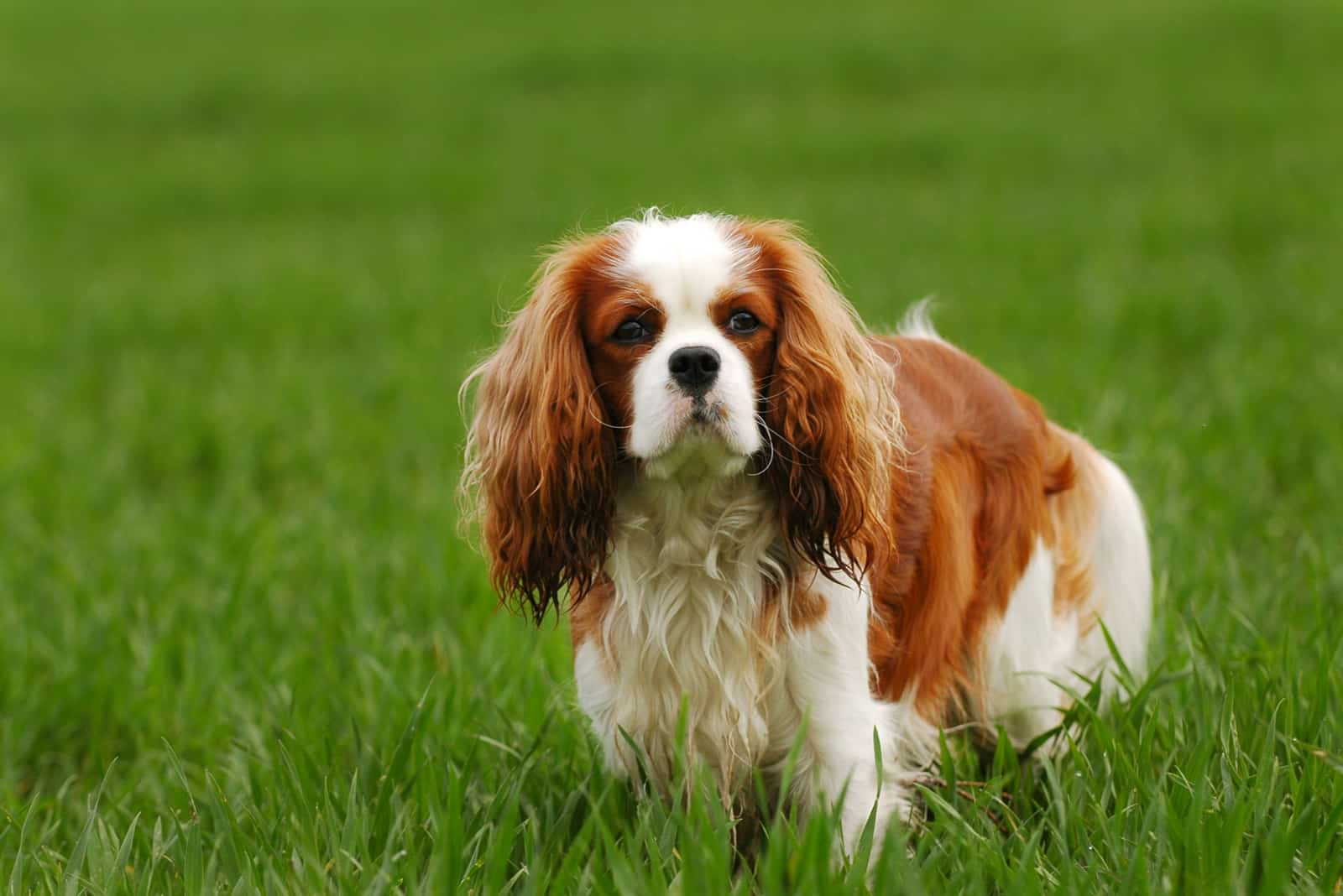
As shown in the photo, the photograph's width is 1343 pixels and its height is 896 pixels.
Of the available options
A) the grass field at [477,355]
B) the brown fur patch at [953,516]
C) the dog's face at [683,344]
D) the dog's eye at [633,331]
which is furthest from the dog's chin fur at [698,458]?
the grass field at [477,355]

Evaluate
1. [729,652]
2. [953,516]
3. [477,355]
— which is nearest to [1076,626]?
[953,516]

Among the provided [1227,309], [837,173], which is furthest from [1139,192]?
[1227,309]

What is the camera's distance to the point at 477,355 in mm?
3838

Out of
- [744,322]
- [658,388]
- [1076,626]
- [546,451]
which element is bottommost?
[1076,626]

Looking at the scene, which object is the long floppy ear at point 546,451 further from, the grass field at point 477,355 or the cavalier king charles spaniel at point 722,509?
the grass field at point 477,355

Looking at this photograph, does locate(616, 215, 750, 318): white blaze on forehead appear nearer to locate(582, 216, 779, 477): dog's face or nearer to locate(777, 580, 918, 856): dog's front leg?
locate(582, 216, 779, 477): dog's face

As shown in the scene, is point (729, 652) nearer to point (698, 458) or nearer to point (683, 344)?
point (698, 458)

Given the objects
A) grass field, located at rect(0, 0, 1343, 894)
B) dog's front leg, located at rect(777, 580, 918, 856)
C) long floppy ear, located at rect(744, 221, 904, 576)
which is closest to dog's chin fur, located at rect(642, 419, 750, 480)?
long floppy ear, located at rect(744, 221, 904, 576)

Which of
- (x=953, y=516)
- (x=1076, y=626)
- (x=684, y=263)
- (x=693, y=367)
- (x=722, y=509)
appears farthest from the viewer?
(x=1076, y=626)

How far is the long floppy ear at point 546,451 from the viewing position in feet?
9.85

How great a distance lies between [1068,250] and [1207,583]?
6211 mm

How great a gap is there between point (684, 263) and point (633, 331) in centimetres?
17

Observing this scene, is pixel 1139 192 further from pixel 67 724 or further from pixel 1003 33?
pixel 67 724

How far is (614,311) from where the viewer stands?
9.73 ft
